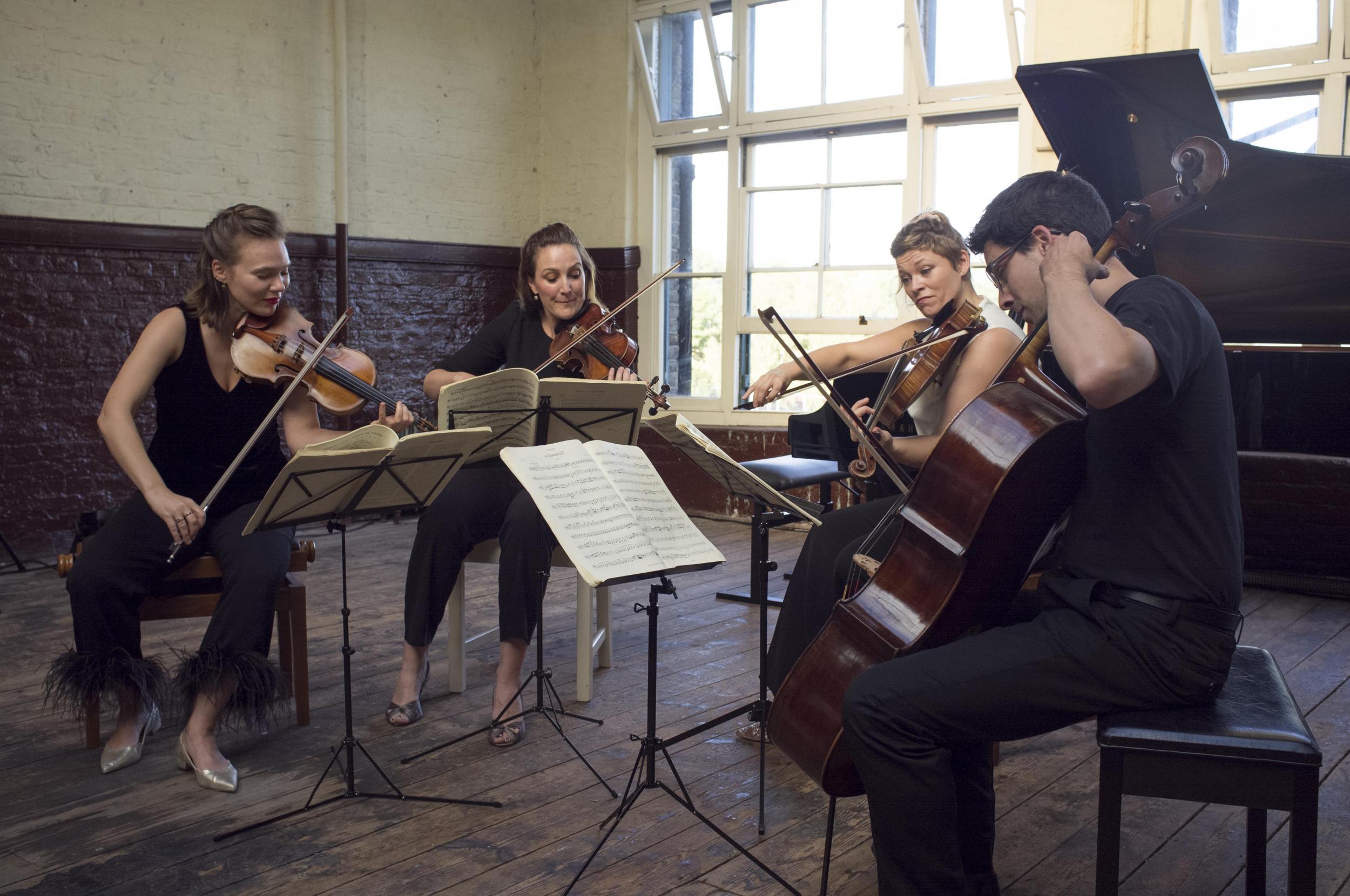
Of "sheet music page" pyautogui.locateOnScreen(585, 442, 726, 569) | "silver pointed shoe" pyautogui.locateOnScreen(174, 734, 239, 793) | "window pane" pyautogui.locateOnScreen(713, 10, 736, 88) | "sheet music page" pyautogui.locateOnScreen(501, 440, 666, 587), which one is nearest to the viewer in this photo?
"sheet music page" pyautogui.locateOnScreen(501, 440, 666, 587)

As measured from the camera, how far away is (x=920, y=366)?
8.66ft

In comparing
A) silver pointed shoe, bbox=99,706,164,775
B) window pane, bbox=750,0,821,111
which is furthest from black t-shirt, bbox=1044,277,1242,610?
window pane, bbox=750,0,821,111

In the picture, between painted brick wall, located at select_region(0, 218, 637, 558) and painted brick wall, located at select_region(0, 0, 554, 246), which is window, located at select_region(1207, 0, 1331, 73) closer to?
painted brick wall, located at select_region(0, 0, 554, 246)

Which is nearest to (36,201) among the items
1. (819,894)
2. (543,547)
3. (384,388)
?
(384,388)

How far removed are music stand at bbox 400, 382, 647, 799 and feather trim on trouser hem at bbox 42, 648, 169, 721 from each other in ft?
1.94

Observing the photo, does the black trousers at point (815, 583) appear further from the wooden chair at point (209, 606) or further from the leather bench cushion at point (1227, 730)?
the wooden chair at point (209, 606)

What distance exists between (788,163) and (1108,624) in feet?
14.7

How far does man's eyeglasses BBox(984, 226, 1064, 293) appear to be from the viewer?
1702 mm

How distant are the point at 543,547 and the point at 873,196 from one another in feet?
10.9

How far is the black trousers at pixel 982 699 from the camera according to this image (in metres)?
1.58

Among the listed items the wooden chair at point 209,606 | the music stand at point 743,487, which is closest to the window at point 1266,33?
the music stand at point 743,487

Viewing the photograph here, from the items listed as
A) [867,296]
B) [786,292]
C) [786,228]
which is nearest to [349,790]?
[867,296]

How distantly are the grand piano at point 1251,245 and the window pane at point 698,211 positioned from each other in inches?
104

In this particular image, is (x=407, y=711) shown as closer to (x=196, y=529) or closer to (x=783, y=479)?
(x=196, y=529)
